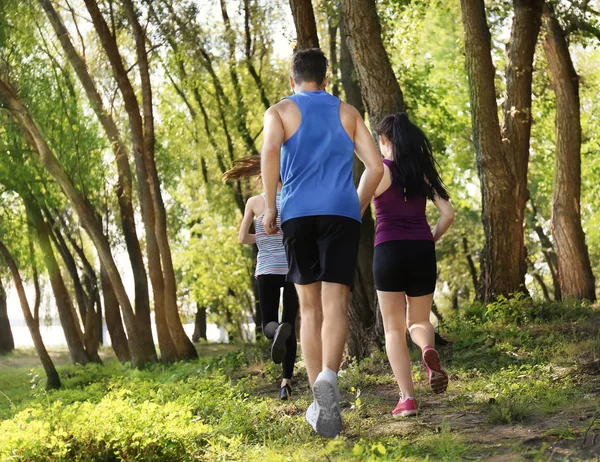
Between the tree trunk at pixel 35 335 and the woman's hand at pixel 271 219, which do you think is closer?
the woman's hand at pixel 271 219

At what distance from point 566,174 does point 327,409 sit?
14.5 m

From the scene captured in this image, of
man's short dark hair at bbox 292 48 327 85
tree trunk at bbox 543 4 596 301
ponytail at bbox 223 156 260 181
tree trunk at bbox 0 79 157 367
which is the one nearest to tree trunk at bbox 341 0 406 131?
ponytail at bbox 223 156 260 181

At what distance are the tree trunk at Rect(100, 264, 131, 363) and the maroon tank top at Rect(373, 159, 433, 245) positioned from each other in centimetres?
2011

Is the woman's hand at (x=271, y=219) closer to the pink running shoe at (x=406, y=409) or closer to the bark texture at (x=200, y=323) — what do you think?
the pink running shoe at (x=406, y=409)

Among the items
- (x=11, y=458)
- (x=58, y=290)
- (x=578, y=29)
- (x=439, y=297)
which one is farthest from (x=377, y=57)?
(x=439, y=297)

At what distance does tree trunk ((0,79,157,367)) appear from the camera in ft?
62.5

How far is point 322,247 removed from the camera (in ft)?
19.2

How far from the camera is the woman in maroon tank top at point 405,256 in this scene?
21.8ft

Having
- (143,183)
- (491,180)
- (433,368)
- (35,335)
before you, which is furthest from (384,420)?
(35,335)

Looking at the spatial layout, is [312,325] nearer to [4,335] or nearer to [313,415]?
[313,415]

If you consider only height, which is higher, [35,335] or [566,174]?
[566,174]

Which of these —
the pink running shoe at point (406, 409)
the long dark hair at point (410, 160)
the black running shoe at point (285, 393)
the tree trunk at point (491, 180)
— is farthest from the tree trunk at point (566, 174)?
the pink running shoe at point (406, 409)

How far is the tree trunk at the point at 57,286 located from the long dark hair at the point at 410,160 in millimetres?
17914

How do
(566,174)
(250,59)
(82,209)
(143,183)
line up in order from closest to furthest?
(566,174)
(82,209)
(143,183)
(250,59)
